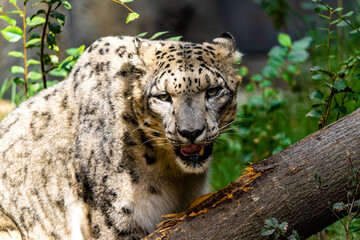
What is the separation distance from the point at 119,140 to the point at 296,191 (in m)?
1.58

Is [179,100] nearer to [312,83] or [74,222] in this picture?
[74,222]

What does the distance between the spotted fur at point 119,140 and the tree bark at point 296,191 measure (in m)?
0.55

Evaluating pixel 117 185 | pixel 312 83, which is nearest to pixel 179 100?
pixel 117 185

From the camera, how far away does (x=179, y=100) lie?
390 cm

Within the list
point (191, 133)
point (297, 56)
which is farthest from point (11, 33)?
point (297, 56)

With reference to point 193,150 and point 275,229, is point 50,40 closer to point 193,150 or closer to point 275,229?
point 193,150

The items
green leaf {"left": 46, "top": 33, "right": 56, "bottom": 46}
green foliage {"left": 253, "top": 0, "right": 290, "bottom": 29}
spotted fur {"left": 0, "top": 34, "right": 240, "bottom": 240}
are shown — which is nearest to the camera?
spotted fur {"left": 0, "top": 34, "right": 240, "bottom": 240}

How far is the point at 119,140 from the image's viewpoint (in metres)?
4.30

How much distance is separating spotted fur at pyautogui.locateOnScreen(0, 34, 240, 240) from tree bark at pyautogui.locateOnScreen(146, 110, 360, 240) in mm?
552

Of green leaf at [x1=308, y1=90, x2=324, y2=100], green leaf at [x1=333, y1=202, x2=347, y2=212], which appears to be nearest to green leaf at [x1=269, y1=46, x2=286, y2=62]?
green leaf at [x1=308, y1=90, x2=324, y2=100]

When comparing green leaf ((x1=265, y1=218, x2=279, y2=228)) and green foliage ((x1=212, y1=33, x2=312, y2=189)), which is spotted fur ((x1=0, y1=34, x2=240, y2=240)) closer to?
green leaf ((x1=265, y1=218, x2=279, y2=228))

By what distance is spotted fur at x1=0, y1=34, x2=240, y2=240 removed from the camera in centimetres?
401

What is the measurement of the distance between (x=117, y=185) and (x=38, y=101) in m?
1.52

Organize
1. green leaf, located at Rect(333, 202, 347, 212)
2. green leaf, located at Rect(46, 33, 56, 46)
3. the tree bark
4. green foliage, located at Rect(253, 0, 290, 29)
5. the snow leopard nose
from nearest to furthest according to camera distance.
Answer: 1. green leaf, located at Rect(333, 202, 347, 212)
2. the tree bark
3. the snow leopard nose
4. green leaf, located at Rect(46, 33, 56, 46)
5. green foliage, located at Rect(253, 0, 290, 29)
